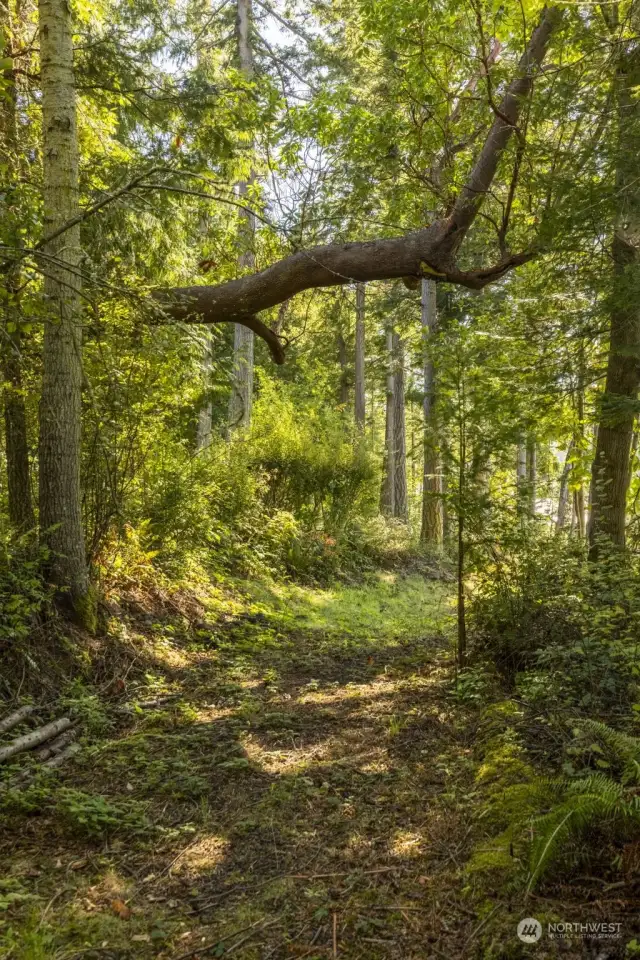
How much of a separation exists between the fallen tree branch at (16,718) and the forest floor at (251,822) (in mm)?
368

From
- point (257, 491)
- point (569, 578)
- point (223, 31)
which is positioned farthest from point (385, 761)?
point (223, 31)

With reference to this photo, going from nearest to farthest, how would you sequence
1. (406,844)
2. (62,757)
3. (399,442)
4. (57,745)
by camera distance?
(406,844) < (62,757) < (57,745) < (399,442)

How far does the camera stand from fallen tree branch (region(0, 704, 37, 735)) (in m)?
3.78

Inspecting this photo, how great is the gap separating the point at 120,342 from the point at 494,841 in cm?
471

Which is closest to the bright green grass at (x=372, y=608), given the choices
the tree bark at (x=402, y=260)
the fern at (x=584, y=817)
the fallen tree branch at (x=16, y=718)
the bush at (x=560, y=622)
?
the bush at (x=560, y=622)

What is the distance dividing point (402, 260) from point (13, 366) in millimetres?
3826

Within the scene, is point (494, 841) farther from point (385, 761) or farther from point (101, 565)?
point (101, 565)

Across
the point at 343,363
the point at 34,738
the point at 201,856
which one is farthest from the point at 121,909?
the point at 343,363

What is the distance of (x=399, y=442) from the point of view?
58.8 ft

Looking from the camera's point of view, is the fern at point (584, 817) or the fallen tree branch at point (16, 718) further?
the fallen tree branch at point (16, 718)

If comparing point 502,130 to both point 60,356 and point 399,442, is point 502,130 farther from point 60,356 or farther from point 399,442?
point 399,442

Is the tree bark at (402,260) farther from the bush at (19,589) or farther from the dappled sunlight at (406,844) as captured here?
the dappled sunlight at (406,844)

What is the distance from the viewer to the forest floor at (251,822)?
7.61 feet

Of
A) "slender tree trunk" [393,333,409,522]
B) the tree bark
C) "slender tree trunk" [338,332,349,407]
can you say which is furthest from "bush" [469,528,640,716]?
"slender tree trunk" [338,332,349,407]
